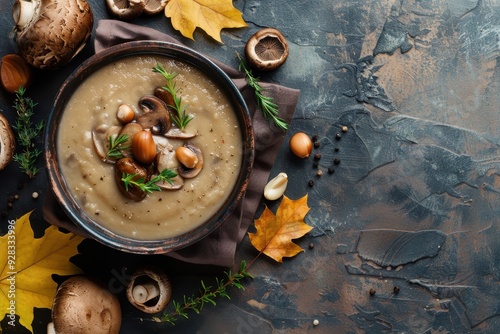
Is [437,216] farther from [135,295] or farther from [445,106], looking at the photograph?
[135,295]

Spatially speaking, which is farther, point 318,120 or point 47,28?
point 318,120

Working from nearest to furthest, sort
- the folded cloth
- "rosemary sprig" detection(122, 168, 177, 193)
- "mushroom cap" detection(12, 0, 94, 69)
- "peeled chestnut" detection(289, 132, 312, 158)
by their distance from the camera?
"rosemary sprig" detection(122, 168, 177, 193)
"mushroom cap" detection(12, 0, 94, 69)
the folded cloth
"peeled chestnut" detection(289, 132, 312, 158)

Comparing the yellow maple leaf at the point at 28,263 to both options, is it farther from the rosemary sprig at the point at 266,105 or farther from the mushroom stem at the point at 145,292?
the rosemary sprig at the point at 266,105

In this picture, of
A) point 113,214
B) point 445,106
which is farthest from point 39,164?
point 445,106

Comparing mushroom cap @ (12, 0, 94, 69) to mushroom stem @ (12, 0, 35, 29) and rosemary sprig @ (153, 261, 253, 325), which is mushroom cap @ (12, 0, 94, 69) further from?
rosemary sprig @ (153, 261, 253, 325)

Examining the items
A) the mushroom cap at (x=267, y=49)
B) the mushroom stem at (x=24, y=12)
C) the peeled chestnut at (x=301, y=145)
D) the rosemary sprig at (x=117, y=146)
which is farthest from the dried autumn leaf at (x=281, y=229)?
the mushroom stem at (x=24, y=12)

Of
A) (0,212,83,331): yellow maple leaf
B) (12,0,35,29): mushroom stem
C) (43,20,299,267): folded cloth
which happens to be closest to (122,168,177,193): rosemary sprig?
(43,20,299,267): folded cloth
